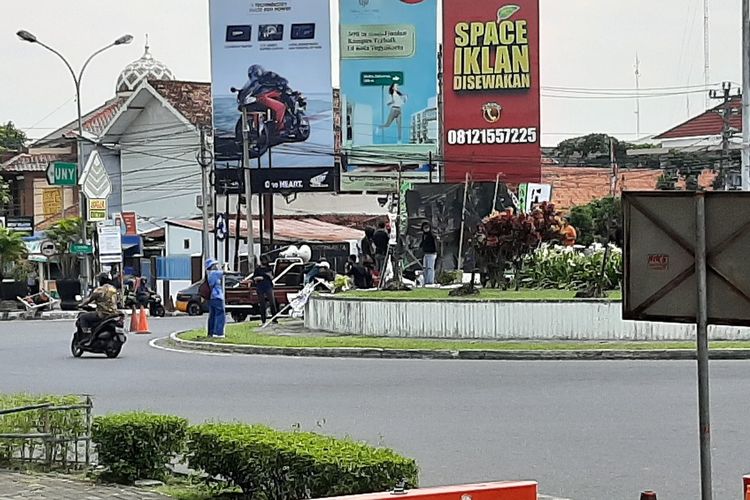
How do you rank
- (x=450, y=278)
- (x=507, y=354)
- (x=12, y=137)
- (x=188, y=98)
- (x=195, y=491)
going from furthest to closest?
(x=12, y=137) < (x=188, y=98) < (x=450, y=278) < (x=507, y=354) < (x=195, y=491)

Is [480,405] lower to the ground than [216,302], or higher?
lower

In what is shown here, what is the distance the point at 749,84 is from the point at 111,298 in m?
22.9

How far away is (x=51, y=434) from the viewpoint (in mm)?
10320

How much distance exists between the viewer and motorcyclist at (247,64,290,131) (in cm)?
5306

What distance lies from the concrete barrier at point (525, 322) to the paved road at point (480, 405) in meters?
3.19

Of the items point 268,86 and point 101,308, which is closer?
point 101,308

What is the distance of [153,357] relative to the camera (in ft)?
75.9

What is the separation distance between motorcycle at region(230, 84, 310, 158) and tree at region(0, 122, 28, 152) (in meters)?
38.6

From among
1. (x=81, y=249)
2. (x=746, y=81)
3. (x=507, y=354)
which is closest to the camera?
(x=507, y=354)

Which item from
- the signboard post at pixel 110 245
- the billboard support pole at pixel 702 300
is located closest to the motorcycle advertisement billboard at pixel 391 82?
the signboard post at pixel 110 245

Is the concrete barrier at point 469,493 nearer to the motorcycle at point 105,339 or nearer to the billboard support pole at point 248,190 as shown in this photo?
the motorcycle at point 105,339

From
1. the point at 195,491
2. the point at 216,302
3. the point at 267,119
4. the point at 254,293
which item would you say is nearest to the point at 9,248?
the point at 267,119

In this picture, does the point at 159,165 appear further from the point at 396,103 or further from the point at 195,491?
the point at 195,491

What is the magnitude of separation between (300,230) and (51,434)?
53466mm
